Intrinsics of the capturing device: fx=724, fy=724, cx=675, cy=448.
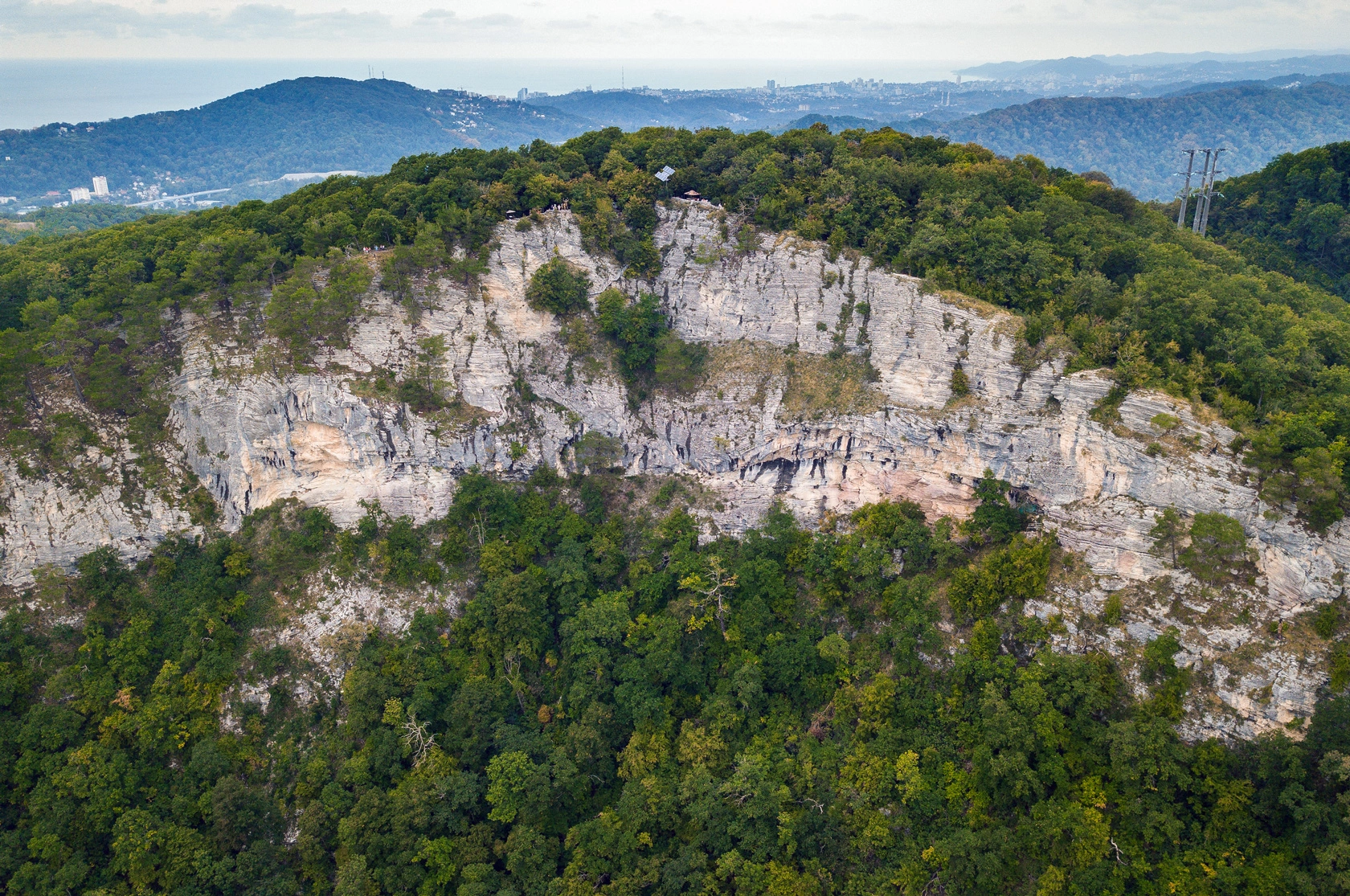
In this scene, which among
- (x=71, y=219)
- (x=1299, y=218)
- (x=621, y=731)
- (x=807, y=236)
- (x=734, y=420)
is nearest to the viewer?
(x=621, y=731)

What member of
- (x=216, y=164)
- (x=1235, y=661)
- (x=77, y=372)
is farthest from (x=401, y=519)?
(x=216, y=164)

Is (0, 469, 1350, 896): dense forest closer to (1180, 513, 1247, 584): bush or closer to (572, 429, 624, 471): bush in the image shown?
(1180, 513, 1247, 584): bush

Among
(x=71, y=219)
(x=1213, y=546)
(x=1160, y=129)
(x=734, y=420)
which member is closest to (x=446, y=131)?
(x=71, y=219)

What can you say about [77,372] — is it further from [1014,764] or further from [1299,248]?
[1299,248]

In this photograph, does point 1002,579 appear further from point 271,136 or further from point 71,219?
point 271,136

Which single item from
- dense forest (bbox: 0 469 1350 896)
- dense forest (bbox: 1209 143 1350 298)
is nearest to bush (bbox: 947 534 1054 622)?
dense forest (bbox: 0 469 1350 896)

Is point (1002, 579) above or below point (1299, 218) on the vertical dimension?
below

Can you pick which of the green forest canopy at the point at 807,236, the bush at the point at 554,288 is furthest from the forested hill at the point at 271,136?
the bush at the point at 554,288

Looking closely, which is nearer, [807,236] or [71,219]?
[807,236]
